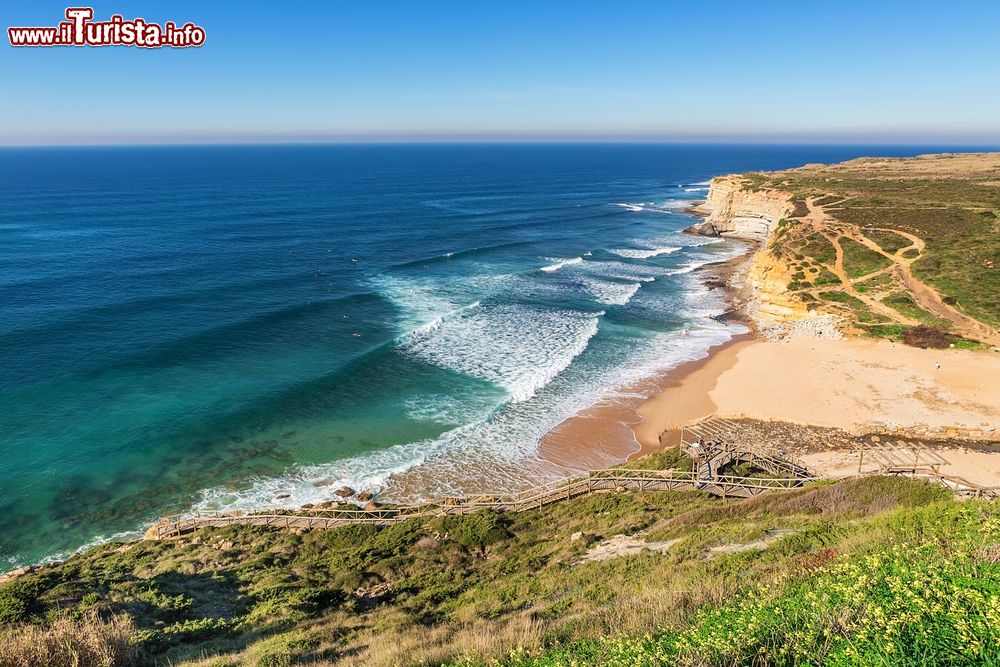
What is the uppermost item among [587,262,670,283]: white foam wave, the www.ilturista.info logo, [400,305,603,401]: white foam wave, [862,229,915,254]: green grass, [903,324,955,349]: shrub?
the www.ilturista.info logo

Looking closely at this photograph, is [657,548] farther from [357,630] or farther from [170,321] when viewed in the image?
[170,321]

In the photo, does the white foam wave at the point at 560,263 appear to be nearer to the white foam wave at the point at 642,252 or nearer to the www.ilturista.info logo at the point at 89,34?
the white foam wave at the point at 642,252

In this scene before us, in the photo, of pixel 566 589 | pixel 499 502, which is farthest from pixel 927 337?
pixel 566 589

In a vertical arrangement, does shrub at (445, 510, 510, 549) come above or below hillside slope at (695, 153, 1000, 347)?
Result: below

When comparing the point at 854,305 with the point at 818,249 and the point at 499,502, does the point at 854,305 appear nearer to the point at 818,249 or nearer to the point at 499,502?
the point at 818,249

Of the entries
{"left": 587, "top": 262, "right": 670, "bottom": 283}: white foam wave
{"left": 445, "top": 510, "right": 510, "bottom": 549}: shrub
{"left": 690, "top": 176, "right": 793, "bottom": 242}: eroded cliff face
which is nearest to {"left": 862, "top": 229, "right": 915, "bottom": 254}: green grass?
{"left": 690, "top": 176, "right": 793, "bottom": 242}: eroded cliff face

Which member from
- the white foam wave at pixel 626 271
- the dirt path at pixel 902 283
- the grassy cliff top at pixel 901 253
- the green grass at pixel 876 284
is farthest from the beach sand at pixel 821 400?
the white foam wave at pixel 626 271

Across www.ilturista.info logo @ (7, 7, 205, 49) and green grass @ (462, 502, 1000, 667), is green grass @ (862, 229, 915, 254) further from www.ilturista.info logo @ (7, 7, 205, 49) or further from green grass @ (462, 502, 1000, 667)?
www.ilturista.info logo @ (7, 7, 205, 49)

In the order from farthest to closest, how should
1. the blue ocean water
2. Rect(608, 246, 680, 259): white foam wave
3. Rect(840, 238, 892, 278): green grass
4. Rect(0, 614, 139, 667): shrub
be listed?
Rect(608, 246, 680, 259): white foam wave, Rect(840, 238, 892, 278): green grass, the blue ocean water, Rect(0, 614, 139, 667): shrub
